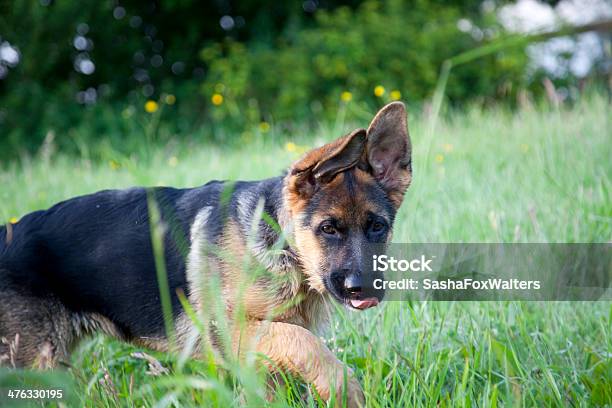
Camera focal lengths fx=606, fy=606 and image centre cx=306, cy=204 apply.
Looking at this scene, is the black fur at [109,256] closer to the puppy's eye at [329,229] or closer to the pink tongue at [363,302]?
the puppy's eye at [329,229]

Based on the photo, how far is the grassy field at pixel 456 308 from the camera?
9.69 ft

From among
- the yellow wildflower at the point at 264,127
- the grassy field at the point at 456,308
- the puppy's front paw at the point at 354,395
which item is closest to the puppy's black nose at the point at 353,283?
the grassy field at the point at 456,308

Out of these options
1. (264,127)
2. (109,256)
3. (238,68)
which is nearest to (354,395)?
(109,256)

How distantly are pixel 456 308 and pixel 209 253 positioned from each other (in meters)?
1.77

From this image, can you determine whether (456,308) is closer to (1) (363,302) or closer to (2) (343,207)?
(1) (363,302)

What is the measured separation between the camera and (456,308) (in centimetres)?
Result: 415

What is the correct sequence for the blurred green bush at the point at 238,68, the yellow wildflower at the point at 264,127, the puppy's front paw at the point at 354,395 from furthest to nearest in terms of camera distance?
the blurred green bush at the point at 238,68
the yellow wildflower at the point at 264,127
the puppy's front paw at the point at 354,395

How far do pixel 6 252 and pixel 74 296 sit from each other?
18.3 inches

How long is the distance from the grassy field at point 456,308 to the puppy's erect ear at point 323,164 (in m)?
0.45

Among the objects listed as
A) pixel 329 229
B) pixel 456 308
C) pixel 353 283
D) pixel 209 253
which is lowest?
pixel 456 308

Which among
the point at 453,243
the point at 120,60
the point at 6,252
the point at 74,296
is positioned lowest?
the point at 74,296

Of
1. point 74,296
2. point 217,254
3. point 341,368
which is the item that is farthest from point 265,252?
point 74,296

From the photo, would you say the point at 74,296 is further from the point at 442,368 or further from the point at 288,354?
the point at 442,368

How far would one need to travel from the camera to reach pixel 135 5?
17.9 meters
